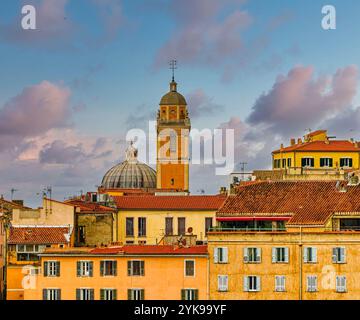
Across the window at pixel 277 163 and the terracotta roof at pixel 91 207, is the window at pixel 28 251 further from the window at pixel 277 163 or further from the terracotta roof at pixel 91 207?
the window at pixel 277 163

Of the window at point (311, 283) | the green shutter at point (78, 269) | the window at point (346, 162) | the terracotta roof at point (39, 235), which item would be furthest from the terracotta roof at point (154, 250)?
the window at point (346, 162)

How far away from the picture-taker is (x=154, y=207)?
84.8m

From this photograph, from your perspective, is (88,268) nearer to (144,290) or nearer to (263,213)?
(144,290)

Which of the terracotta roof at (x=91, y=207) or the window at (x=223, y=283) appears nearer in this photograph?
the window at (x=223, y=283)

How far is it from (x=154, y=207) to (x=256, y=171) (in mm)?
11883

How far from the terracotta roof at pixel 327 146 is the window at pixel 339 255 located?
34.1m

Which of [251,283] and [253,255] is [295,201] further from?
[251,283]

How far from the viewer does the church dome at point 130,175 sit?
128 meters

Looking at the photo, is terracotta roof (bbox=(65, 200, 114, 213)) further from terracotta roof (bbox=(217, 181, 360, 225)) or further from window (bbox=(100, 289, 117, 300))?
window (bbox=(100, 289, 117, 300))

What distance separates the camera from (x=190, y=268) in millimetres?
64000

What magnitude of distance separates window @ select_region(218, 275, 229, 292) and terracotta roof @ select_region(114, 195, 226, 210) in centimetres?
2026
